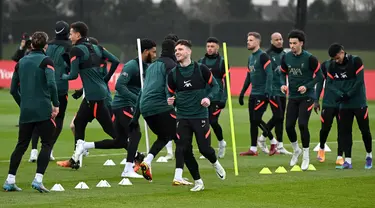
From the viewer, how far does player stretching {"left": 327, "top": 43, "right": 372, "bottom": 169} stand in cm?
1775

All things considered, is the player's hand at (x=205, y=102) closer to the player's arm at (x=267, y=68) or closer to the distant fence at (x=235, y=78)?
the player's arm at (x=267, y=68)

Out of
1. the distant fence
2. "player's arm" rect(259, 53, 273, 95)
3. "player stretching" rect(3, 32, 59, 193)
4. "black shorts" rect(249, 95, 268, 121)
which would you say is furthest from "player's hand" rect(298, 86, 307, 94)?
the distant fence

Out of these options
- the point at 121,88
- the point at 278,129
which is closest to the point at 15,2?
the point at 278,129

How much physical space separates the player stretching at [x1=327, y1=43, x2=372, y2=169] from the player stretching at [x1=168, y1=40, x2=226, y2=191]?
3.88 metres

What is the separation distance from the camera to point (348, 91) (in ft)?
58.5

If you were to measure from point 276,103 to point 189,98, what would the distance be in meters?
6.77

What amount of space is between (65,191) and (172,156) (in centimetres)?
508

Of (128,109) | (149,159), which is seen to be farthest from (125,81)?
(149,159)

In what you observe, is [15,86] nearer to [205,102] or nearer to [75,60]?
[75,60]

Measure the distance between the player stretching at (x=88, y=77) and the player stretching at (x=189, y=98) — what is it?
2448 millimetres

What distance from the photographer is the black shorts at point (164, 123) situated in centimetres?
1552

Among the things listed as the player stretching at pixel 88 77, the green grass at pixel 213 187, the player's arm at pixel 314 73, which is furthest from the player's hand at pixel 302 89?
the player stretching at pixel 88 77

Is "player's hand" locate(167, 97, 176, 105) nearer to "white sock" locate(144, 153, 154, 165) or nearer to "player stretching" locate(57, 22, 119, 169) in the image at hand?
"white sock" locate(144, 153, 154, 165)

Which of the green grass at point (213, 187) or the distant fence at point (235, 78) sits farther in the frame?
the distant fence at point (235, 78)
